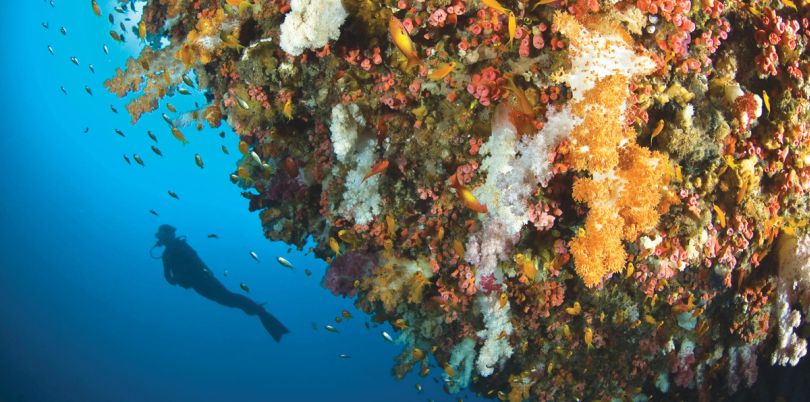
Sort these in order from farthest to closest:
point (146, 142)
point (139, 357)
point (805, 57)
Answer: point (146, 142)
point (139, 357)
point (805, 57)

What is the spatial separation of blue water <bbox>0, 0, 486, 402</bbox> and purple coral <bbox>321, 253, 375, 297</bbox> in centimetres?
3820

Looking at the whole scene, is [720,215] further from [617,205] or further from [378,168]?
[378,168]

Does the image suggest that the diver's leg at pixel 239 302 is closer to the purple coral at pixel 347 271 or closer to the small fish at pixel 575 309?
the purple coral at pixel 347 271

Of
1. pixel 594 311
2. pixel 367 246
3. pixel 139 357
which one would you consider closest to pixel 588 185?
pixel 594 311

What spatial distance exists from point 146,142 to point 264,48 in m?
127

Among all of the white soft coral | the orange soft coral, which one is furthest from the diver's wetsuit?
the orange soft coral

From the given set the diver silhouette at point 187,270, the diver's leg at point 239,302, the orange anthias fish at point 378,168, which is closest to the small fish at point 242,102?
the orange anthias fish at point 378,168

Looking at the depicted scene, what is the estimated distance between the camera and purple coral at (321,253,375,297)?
536 cm

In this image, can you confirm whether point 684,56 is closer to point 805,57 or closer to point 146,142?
point 805,57

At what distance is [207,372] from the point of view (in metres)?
60.4

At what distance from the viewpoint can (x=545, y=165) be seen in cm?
360

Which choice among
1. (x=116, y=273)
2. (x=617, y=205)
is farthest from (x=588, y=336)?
(x=116, y=273)

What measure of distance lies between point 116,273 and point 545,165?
9471 cm

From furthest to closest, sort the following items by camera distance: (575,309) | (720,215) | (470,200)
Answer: (575,309)
(720,215)
(470,200)
